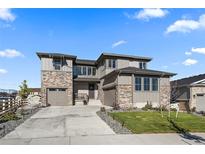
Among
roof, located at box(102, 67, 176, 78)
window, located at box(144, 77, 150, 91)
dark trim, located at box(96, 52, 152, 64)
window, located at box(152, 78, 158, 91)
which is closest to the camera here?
roof, located at box(102, 67, 176, 78)

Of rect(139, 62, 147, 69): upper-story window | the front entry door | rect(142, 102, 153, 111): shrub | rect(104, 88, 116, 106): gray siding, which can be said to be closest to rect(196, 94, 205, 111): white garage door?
rect(142, 102, 153, 111): shrub

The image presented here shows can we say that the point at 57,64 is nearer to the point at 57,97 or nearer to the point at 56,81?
the point at 56,81

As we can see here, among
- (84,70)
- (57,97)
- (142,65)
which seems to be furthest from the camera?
(84,70)

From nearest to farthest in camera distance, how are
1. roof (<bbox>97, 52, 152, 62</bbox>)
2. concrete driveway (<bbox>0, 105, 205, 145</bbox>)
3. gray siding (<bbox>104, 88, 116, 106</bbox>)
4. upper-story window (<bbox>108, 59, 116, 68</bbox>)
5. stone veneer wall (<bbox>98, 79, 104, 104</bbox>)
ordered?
concrete driveway (<bbox>0, 105, 205, 145</bbox>) < gray siding (<bbox>104, 88, 116, 106</bbox>) < roof (<bbox>97, 52, 152, 62</bbox>) < upper-story window (<bbox>108, 59, 116, 68</bbox>) < stone veneer wall (<bbox>98, 79, 104, 104</bbox>)

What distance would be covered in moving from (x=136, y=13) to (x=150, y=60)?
1629cm

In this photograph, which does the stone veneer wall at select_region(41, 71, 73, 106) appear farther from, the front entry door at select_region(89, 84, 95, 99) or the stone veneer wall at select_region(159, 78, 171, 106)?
the stone veneer wall at select_region(159, 78, 171, 106)

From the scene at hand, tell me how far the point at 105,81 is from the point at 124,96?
19.3 feet

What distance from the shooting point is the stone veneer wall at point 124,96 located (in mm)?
22938

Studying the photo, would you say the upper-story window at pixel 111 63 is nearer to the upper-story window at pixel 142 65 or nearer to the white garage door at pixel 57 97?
the upper-story window at pixel 142 65

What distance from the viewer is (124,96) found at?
76.0ft

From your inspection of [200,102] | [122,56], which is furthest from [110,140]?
[122,56]

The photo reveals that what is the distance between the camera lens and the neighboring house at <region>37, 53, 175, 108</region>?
23.4 m
